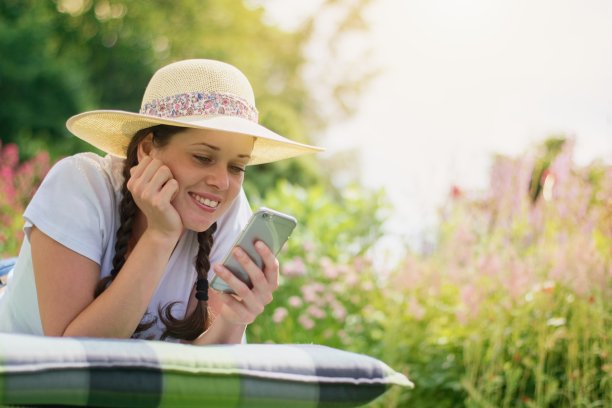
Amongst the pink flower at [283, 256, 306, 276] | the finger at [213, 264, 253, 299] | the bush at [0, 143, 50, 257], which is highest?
the bush at [0, 143, 50, 257]

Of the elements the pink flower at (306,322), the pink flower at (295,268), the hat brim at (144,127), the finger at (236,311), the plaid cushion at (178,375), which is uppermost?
the pink flower at (295,268)

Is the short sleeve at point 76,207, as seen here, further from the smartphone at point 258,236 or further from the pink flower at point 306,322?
the pink flower at point 306,322

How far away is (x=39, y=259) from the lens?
6.49ft

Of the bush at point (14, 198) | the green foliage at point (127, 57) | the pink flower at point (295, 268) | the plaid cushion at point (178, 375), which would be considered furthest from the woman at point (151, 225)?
the green foliage at point (127, 57)

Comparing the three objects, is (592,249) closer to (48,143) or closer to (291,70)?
(48,143)

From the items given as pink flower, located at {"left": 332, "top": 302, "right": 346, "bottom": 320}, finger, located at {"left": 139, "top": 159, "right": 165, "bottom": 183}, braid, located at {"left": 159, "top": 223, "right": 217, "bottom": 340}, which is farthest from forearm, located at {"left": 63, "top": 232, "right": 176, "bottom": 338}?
pink flower, located at {"left": 332, "top": 302, "right": 346, "bottom": 320}

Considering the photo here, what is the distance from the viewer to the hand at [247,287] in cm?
189

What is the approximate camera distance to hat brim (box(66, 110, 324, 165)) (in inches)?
80.5

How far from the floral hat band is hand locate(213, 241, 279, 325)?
44cm

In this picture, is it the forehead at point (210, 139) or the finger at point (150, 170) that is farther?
the forehead at point (210, 139)

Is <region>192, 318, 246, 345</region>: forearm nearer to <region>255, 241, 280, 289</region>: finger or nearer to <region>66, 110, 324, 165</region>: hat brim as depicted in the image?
<region>255, 241, 280, 289</region>: finger

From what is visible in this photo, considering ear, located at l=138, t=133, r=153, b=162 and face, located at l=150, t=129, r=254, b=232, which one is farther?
ear, located at l=138, t=133, r=153, b=162

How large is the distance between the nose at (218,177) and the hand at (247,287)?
0.24m

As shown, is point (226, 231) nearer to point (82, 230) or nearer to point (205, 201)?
point (205, 201)
